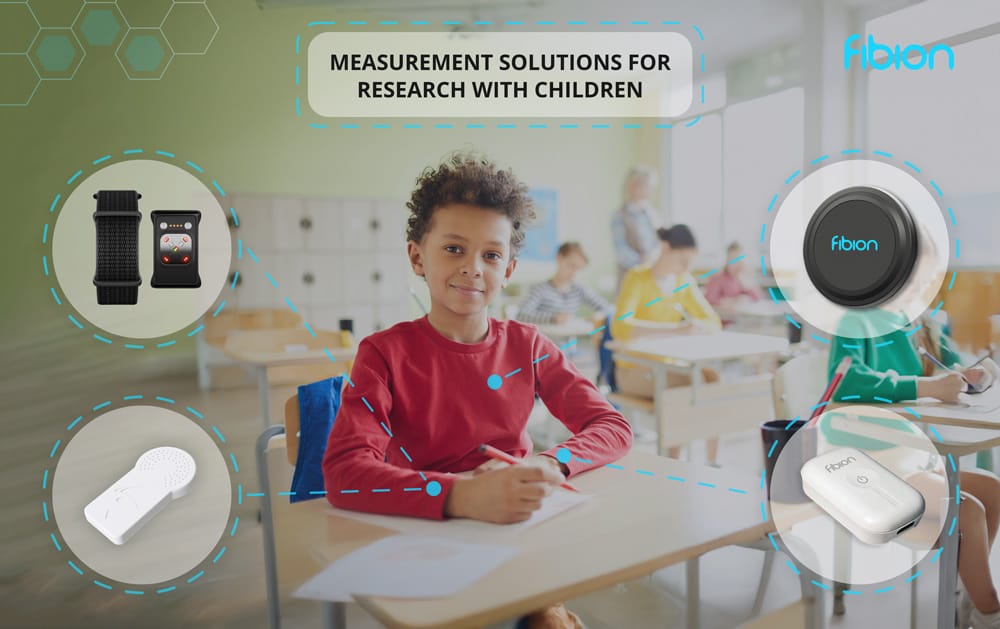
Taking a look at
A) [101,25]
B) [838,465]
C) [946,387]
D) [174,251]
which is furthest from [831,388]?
[101,25]

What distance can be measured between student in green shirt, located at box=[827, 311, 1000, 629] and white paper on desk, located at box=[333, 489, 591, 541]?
61 centimetres

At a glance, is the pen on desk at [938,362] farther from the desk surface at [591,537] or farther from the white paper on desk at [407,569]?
the white paper on desk at [407,569]

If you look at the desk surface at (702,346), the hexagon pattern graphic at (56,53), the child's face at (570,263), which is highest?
the hexagon pattern graphic at (56,53)

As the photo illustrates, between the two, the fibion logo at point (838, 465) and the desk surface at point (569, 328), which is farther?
the desk surface at point (569, 328)

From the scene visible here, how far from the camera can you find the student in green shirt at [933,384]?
40.1 inches

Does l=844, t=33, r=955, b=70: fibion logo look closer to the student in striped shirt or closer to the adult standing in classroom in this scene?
the adult standing in classroom

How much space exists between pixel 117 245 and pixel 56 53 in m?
0.18

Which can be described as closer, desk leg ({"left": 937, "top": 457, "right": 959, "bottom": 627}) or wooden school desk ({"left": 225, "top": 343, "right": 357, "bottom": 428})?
desk leg ({"left": 937, "top": 457, "right": 959, "bottom": 627})

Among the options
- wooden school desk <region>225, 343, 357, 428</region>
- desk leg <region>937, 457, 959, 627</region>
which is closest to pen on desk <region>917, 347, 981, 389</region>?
desk leg <region>937, 457, 959, 627</region>

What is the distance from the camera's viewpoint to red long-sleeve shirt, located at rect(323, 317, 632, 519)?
2.16 ft

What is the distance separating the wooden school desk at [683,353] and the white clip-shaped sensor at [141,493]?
111cm

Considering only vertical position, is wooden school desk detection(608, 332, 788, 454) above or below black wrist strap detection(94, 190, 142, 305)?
below

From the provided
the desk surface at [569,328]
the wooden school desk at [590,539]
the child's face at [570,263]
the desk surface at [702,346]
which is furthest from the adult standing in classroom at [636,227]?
the desk surface at [569,328]

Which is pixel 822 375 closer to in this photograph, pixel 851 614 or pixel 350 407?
pixel 851 614
